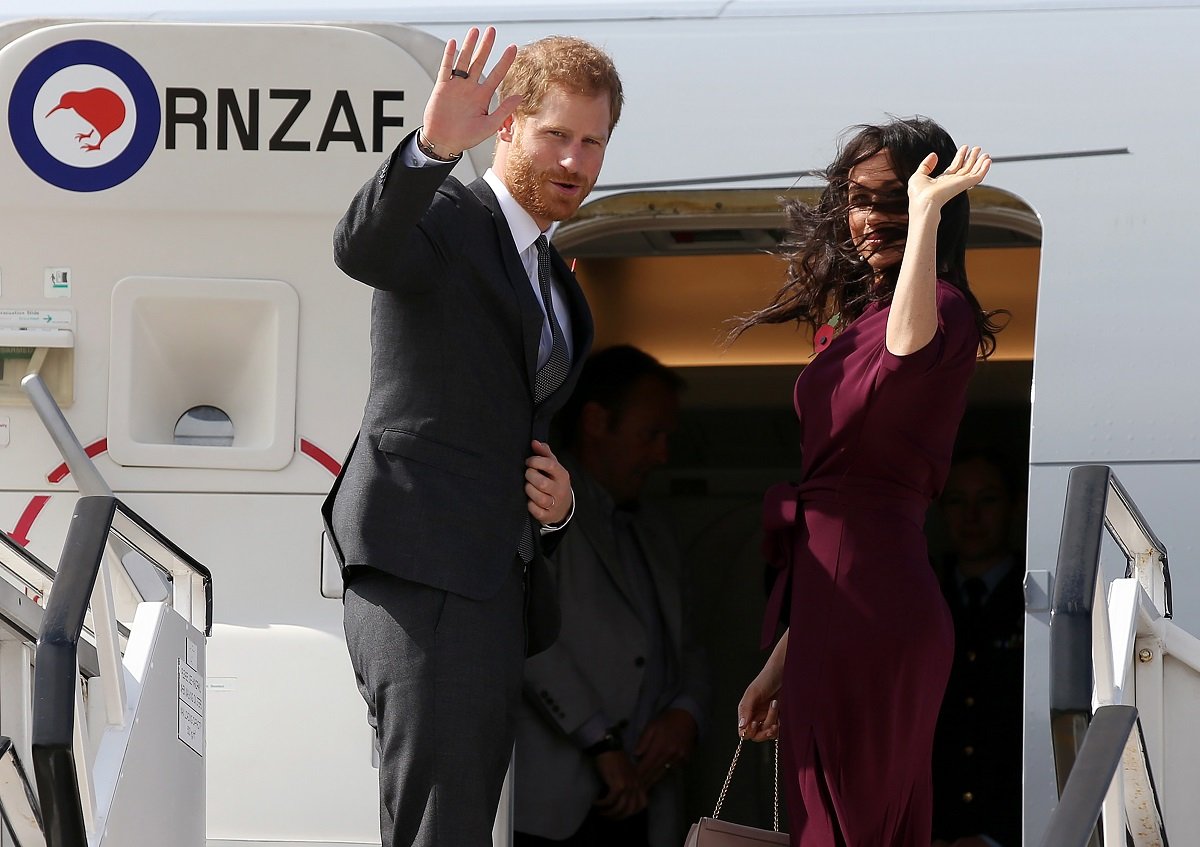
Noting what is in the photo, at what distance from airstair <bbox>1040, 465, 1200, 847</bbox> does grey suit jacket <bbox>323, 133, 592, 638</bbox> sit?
0.85 metres

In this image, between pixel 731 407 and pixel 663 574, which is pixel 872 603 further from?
pixel 731 407

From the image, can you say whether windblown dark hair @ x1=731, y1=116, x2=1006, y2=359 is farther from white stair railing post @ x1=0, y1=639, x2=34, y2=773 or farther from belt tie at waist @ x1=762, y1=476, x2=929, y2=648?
white stair railing post @ x1=0, y1=639, x2=34, y2=773

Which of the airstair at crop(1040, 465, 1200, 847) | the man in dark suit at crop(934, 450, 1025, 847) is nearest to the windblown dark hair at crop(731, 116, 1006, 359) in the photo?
the airstair at crop(1040, 465, 1200, 847)

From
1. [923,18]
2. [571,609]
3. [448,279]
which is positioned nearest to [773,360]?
[571,609]

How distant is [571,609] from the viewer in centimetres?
443

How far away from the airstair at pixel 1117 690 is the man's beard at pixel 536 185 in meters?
0.94

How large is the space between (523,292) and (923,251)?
2.00ft

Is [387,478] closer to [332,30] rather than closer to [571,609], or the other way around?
[332,30]

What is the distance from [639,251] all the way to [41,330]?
173 centimetres

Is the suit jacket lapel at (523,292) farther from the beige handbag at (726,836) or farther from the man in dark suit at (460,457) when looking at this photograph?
the beige handbag at (726,836)

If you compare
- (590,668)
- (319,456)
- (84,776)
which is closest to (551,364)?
(84,776)

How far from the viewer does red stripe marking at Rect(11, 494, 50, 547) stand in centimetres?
379

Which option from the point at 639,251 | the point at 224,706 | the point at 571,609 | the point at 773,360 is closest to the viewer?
the point at 224,706

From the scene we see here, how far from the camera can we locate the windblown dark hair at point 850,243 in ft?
9.35
